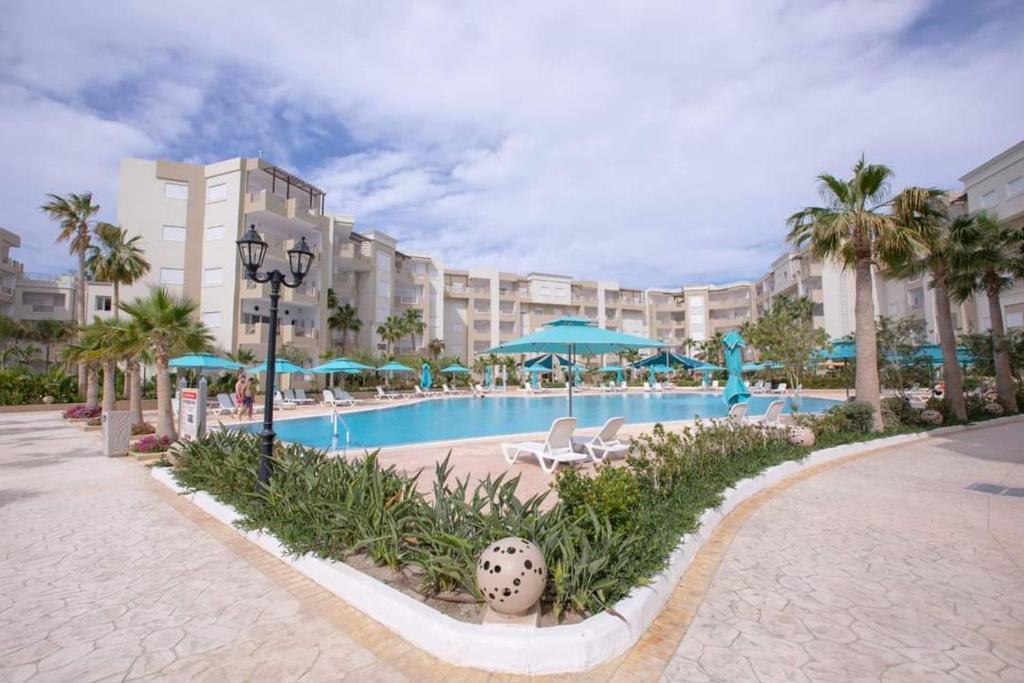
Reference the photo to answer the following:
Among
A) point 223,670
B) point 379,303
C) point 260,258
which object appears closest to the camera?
point 223,670

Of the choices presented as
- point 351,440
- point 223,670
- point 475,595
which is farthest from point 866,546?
point 351,440

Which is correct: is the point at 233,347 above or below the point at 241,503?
above

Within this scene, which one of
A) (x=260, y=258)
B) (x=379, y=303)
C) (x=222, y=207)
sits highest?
(x=222, y=207)

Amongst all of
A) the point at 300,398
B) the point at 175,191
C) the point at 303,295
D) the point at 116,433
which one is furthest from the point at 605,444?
the point at 175,191

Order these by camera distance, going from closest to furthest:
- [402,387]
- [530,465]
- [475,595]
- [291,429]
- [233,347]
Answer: [475,595]
[530,465]
[291,429]
[233,347]
[402,387]

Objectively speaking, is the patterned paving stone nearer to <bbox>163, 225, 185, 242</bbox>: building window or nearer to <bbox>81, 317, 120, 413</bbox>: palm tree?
<bbox>81, 317, 120, 413</bbox>: palm tree

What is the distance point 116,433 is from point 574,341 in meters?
10.3

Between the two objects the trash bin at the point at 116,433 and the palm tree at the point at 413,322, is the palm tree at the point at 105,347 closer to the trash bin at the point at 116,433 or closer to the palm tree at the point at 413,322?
the trash bin at the point at 116,433

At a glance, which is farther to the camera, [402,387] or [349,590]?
[402,387]

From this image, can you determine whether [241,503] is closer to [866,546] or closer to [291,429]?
[866,546]

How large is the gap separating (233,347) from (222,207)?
28.9 feet

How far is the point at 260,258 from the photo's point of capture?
7.03m

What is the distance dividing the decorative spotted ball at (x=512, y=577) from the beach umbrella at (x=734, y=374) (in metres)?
11.7

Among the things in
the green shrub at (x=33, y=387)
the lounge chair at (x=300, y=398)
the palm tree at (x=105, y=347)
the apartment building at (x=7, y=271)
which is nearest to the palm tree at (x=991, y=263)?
the palm tree at (x=105, y=347)
